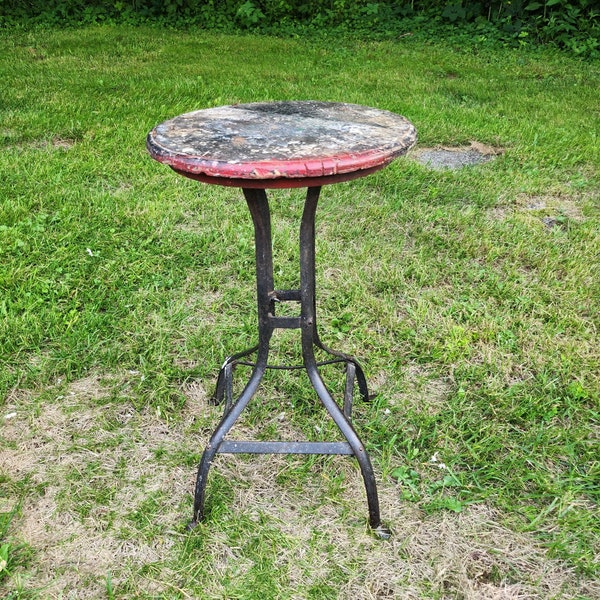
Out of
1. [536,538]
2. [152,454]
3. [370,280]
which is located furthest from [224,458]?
[370,280]

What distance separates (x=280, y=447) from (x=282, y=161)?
0.88 meters

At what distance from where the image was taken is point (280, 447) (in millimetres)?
1751

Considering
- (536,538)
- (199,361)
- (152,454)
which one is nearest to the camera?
(536,538)

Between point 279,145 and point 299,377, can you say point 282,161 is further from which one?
point 299,377

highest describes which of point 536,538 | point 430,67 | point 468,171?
point 430,67

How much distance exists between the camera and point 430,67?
250 inches

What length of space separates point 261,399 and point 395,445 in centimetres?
54

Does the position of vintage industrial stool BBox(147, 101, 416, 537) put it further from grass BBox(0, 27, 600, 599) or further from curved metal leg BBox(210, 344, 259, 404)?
grass BBox(0, 27, 600, 599)

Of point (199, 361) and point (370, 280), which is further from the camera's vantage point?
point (370, 280)

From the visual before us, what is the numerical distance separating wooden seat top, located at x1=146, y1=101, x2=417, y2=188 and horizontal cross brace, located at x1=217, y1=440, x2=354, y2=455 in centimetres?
79

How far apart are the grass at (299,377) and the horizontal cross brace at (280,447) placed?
19cm

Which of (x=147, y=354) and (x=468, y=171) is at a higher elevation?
(x=468, y=171)

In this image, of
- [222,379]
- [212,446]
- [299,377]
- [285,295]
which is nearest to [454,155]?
[299,377]

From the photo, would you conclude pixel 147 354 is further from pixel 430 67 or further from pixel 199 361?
pixel 430 67
